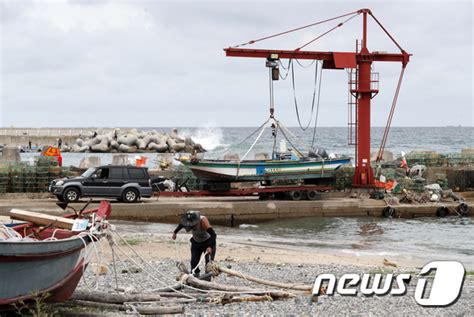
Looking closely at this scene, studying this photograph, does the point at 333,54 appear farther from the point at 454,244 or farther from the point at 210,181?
the point at 454,244

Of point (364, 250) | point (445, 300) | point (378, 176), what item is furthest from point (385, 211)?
point (445, 300)

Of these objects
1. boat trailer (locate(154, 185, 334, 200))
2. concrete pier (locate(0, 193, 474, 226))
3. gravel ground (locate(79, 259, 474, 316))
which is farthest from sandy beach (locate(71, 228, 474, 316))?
boat trailer (locate(154, 185, 334, 200))

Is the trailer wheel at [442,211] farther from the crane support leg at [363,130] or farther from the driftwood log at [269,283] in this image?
the driftwood log at [269,283]

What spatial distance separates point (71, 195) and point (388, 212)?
1328 centimetres

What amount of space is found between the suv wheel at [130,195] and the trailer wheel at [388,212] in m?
10.6

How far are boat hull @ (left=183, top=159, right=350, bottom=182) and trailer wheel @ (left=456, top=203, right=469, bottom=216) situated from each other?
17.9 ft

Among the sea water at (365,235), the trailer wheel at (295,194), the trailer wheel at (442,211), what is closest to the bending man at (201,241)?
the sea water at (365,235)

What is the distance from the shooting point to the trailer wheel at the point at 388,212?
109 feet

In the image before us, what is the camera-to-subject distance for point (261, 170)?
33562 millimetres

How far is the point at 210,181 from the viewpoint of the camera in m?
33.6

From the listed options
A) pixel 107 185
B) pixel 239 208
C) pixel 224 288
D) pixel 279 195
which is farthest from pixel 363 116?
pixel 224 288

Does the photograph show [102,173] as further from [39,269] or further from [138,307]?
[39,269]

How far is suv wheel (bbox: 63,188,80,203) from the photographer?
98.8ft

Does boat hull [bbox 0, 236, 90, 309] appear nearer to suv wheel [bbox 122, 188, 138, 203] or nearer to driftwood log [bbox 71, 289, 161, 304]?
driftwood log [bbox 71, 289, 161, 304]
